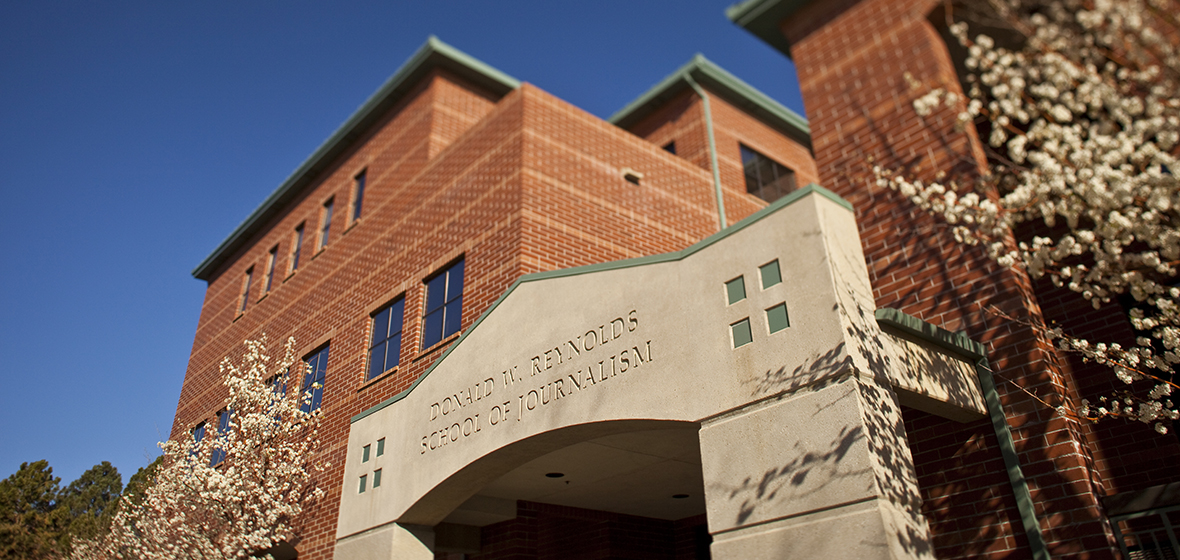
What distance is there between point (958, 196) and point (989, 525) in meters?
3.19

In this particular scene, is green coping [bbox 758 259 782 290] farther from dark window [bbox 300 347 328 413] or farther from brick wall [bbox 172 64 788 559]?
dark window [bbox 300 347 328 413]

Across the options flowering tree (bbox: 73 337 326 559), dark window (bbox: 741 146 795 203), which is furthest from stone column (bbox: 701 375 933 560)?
dark window (bbox: 741 146 795 203)

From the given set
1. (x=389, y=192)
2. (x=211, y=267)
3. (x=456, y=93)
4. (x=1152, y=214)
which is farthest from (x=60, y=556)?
(x=1152, y=214)

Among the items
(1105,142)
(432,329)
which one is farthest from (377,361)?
(1105,142)

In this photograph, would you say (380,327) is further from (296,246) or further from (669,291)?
(669,291)

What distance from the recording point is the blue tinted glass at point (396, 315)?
12645 mm

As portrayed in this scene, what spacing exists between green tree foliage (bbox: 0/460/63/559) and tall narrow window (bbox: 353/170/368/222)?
16.4m

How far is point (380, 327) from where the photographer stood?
13234 mm

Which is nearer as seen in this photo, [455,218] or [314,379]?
[455,218]

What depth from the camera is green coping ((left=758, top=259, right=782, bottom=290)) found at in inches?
220

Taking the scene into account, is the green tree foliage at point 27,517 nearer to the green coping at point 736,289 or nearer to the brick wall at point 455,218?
the brick wall at point 455,218

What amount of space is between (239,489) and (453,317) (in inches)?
179

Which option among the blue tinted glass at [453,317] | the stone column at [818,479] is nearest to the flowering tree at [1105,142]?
the stone column at [818,479]

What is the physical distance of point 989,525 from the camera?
5887 millimetres
